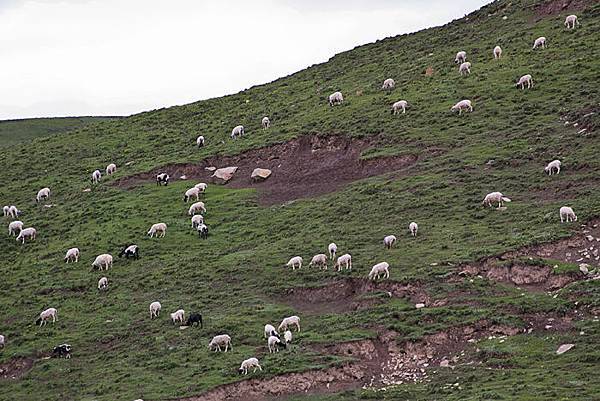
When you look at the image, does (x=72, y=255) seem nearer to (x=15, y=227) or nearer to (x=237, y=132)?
(x=15, y=227)

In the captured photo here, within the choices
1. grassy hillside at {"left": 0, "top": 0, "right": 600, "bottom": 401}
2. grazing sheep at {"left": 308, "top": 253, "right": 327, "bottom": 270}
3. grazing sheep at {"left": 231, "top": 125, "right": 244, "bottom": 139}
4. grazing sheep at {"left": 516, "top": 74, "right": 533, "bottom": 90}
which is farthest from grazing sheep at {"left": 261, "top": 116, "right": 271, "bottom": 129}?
grazing sheep at {"left": 308, "top": 253, "right": 327, "bottom": 270}

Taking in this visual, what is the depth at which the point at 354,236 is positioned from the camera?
4944cm

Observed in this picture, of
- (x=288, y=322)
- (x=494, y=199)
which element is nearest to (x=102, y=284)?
(x=288, y=322)

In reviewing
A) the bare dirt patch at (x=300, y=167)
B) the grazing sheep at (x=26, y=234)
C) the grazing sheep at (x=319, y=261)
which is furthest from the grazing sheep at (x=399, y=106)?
the grazing sheep at (x=26, y=234)

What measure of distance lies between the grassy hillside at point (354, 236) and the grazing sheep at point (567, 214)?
454mm

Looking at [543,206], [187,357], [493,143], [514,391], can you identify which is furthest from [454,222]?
[514,391]

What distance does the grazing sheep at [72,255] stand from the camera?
180 feet

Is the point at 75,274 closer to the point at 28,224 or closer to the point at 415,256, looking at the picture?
the point at 28,224

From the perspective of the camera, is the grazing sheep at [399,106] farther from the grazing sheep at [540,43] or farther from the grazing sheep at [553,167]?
the grazing sheep at [553,167]

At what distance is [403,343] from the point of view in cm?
3750

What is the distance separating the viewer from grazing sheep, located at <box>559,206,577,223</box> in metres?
42.5

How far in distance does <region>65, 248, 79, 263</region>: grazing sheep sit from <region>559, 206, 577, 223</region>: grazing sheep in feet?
84.8

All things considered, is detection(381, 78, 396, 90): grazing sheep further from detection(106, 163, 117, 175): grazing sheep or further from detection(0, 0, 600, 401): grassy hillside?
detection(106, 163, 117, 175): grazing sheep

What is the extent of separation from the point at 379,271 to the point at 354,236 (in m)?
6.80
